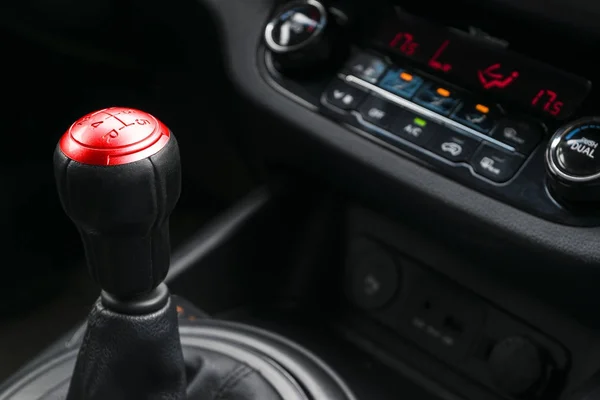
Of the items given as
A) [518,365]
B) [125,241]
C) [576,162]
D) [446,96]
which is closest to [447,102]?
[446,96]

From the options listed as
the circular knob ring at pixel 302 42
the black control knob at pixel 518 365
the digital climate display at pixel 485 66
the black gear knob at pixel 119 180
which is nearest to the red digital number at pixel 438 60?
the digital climate display at pixel 485 66

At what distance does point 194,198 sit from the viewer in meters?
1.21

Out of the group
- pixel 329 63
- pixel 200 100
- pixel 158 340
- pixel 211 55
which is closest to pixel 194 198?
pixel 200 100

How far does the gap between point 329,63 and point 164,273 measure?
0.36 m

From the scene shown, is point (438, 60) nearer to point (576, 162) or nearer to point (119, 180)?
point (576, 162)

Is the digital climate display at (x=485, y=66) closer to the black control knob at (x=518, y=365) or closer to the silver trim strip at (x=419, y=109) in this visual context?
the silver trim strip at (x=419, y=109)

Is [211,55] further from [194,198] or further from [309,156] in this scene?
[194,198]

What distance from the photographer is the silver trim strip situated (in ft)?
2.36

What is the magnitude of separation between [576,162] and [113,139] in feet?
1.23

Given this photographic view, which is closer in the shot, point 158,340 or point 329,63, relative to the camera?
point 158,340

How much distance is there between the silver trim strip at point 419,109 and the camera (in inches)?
28.3

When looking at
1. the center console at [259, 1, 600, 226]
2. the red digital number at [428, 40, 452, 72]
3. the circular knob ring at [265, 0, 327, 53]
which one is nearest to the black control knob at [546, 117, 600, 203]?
the center console at [259, 1, 600, 226]

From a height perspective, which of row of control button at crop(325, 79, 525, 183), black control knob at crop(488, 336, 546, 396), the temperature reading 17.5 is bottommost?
black control knob at crop(488, 336, 546, 396)

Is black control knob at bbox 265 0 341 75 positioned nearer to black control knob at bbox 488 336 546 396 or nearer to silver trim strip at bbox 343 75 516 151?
silver trim strip at bbox 343 75 516 151
